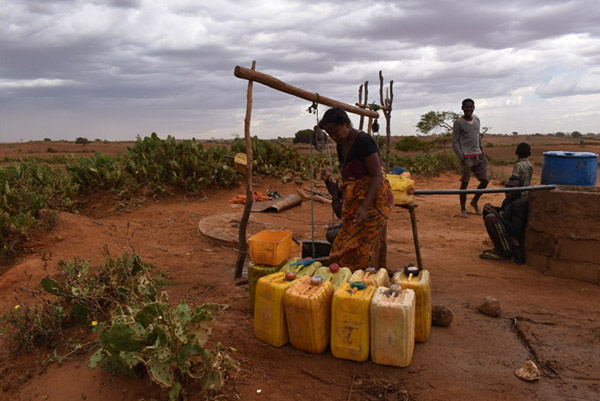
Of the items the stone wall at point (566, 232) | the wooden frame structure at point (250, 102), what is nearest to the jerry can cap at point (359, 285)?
the wooden frame structure at point (250, 102)

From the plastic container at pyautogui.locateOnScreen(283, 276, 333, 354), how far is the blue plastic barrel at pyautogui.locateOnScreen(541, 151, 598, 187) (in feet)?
10.8

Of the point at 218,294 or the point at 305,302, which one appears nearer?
the point at 305,302

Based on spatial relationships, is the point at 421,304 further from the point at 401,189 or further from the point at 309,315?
the point at 401,189

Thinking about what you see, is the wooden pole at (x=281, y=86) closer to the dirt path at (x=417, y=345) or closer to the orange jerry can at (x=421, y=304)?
the dirt path at (x=417, y=345)

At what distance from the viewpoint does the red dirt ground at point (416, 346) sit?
2.33 metres

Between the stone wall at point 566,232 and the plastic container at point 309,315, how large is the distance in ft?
9.21

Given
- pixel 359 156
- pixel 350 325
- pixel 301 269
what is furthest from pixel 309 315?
pixel 359 156

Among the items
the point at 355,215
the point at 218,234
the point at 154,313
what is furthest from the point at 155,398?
the point at 218,234

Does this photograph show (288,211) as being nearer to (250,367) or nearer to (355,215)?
(355,215)

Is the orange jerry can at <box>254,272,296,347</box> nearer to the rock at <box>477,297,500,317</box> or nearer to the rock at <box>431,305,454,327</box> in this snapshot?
the rock at <box>431,305,454,327</box>

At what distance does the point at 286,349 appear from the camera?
2766 mm

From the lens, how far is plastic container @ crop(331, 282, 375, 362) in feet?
8.36

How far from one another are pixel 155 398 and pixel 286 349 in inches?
35.9

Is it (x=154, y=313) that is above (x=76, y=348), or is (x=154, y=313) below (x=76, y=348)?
above
